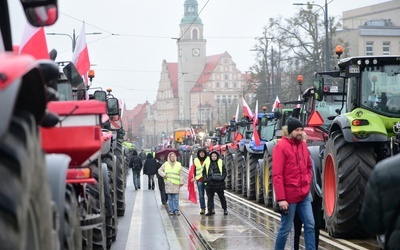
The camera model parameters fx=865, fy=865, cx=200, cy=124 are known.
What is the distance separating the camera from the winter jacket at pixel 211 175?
21.1 metres

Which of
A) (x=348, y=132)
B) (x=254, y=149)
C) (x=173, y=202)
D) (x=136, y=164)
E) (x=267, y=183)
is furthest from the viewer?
(x=136, y=164)

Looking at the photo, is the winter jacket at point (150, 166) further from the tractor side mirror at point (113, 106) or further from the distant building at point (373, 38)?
the distant building at point (373, 38)

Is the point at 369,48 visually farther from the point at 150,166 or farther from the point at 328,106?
the point at 328,106

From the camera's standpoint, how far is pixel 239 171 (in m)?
28.4

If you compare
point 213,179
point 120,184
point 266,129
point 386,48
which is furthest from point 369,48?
point 120,184

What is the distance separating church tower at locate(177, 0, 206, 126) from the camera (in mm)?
169375

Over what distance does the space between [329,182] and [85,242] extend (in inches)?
279

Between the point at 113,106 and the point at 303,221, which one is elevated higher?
the point at 113,106

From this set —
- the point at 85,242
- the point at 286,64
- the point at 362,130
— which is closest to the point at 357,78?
the point at 362,130

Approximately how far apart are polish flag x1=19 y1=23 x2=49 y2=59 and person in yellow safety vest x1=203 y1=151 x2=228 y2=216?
11.4m

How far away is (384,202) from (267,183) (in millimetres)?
18077

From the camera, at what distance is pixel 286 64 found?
6600 cm

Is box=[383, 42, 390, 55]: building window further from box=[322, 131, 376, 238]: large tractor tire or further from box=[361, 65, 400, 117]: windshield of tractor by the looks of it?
box=[322, 131, 376, 238]: large tractor tire

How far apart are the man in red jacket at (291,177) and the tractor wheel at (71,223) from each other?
4338 millimetres
